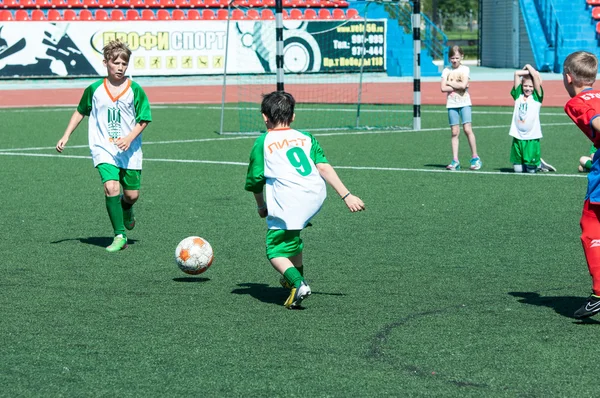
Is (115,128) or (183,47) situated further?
(183,47)

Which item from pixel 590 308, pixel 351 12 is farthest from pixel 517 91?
pixel 351 12

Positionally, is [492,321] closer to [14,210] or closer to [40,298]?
[40,298]

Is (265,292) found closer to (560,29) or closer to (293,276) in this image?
(293,276)

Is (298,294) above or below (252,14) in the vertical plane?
below

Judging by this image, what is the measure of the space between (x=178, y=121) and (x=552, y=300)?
16238 millimetres

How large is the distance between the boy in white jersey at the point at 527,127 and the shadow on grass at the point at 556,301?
6.73 metres

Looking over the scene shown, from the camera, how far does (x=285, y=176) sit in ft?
21.2

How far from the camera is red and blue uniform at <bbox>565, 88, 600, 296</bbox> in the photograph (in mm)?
5777

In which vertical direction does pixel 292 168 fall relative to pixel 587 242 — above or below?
above

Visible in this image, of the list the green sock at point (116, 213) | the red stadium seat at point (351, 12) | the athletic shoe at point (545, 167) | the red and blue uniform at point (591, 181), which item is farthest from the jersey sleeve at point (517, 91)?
the red stadium seat at point (351, 12)

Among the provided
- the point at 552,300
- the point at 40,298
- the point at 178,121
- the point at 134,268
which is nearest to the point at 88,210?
the point at 134,268

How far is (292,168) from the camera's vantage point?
646 cm

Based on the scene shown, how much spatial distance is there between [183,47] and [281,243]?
102 feet

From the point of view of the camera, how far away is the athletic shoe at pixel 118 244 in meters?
8.55
